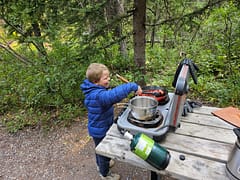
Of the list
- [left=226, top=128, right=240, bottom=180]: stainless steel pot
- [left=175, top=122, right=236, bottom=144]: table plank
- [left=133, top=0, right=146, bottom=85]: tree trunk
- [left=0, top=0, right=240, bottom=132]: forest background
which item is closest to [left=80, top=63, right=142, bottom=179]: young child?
[left=175, top=122, right=236, bottom=144]: table plank

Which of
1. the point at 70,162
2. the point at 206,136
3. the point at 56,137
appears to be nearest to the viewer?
the point at 206,136

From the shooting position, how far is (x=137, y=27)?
11.3 ft

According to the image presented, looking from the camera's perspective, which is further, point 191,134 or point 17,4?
point 17,4

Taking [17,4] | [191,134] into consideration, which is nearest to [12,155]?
[17,4]

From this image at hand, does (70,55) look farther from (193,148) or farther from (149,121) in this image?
(193,148)

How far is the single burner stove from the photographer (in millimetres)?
1462

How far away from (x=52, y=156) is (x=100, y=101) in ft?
5.33

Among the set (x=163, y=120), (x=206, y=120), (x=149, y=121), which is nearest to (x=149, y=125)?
(x=149, y=121)

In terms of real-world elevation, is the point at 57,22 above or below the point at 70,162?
A: above

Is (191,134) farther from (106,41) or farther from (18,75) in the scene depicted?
(18,75)

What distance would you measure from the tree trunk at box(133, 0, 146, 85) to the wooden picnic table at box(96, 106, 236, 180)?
193 centimetres

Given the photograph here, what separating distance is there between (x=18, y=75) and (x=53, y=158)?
196 centimetres

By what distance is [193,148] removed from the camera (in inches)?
56.4

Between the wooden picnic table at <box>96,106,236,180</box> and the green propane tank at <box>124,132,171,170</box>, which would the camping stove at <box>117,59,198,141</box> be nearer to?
the wooden picnic table at <box>96,106,236,180</box>
